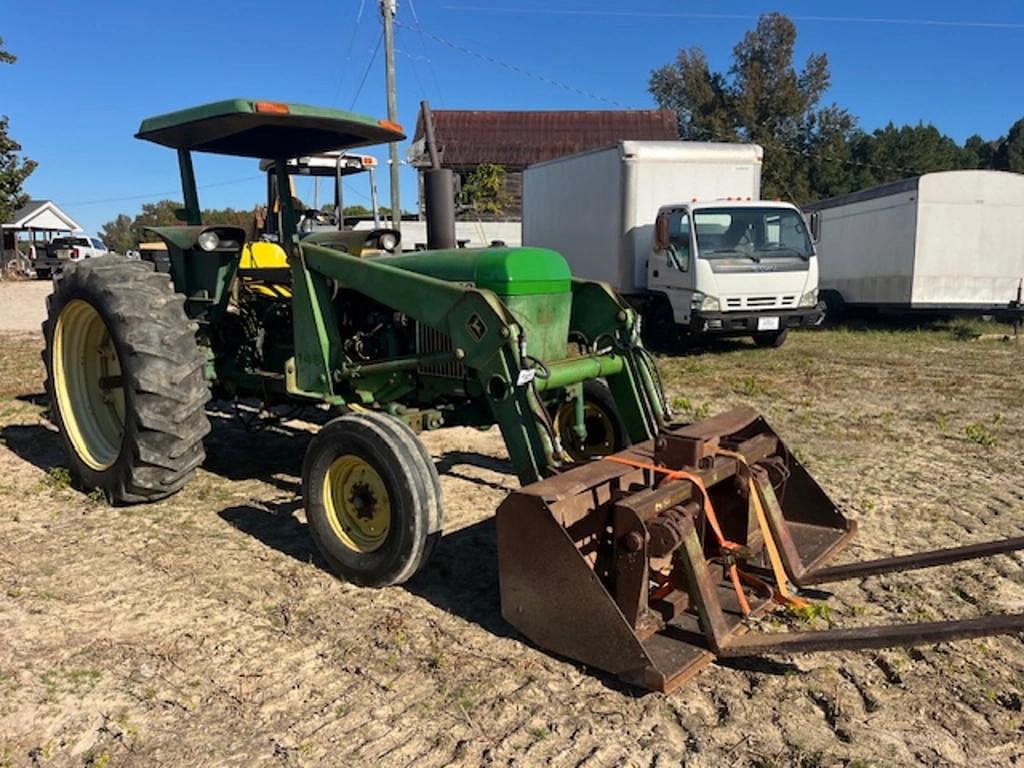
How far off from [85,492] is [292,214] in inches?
92.3

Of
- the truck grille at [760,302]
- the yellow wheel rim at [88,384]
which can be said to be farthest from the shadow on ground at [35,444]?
the truck grille at [760,302]

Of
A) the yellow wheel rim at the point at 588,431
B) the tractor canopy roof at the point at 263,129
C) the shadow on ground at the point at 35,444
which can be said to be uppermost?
the tractor canopy roof at the point at 263,129

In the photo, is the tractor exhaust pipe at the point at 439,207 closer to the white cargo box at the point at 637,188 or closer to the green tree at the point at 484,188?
the white cargo box at the point at 637,188

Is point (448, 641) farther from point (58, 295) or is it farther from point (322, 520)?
point (58, 295)

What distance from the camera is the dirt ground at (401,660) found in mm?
2541

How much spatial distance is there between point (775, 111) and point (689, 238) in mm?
31687

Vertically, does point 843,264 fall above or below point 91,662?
above

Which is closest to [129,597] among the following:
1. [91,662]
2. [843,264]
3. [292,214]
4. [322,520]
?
[91,662]

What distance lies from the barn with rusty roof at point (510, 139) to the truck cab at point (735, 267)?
15.7 metres

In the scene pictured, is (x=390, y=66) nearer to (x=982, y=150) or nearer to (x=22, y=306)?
(x=22, y=306)

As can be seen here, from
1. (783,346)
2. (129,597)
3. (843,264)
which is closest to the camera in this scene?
(129,597)

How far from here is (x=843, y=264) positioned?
15445mm

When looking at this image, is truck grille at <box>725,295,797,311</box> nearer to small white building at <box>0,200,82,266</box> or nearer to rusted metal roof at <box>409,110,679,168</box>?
rusted metal roof at <box>409,110,679,168</box>

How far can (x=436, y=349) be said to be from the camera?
14.8 ft
